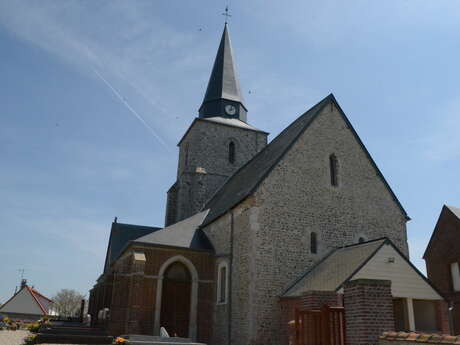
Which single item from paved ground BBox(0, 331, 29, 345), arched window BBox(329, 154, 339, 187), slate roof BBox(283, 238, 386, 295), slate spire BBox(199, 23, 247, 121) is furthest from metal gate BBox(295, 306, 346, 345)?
slate spire BBox(199, 23, 247, 121)

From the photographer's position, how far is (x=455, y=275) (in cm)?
2212

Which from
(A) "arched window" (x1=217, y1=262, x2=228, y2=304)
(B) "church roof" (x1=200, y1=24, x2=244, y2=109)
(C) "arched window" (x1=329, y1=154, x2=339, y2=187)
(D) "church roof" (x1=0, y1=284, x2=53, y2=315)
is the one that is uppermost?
(B) "church roof" (x1=200, y1=24, x2=244, y2=109)

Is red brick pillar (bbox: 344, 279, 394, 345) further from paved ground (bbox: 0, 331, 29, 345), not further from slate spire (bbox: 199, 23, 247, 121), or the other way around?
slate spire (bbox: 199, 23, 247, 121)

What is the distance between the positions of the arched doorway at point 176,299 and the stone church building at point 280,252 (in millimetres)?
41

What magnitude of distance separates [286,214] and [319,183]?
2.16m

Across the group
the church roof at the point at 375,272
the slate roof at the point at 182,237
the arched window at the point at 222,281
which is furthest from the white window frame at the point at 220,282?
the church roof at the point at 375,272

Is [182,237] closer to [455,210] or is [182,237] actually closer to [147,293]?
[147,293]

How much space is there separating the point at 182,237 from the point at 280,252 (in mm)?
5350

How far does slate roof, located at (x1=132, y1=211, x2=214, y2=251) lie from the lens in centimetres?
1791

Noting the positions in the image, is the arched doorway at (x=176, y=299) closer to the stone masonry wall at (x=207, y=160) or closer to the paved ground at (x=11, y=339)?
the paved ground at (x=11, y=339)

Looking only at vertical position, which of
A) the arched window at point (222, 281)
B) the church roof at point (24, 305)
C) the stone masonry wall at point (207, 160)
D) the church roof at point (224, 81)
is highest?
the church roof at point (224, 81)

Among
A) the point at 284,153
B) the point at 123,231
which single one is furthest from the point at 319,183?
the point at 123,231

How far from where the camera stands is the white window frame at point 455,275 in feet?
71.7

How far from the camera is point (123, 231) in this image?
88.0 feet
